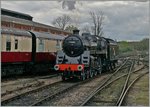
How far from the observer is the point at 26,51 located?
19922mm

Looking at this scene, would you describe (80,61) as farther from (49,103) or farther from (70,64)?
(49,103)

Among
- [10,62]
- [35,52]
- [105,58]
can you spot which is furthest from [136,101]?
[105,58]

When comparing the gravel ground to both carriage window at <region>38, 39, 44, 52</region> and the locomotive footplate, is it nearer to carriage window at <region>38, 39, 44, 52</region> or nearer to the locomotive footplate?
the locomotive footplate

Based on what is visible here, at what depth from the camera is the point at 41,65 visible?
21.9 meters

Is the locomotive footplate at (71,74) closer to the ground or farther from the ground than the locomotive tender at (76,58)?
closer to the ground

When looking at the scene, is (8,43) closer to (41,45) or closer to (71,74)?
(71,74)

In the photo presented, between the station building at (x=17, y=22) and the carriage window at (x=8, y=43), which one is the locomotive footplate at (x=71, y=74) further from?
the station building at (x=17, y=22)

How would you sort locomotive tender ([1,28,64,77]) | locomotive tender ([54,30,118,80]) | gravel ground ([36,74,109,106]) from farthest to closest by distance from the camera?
1. locomotive tender ([1,28,64,77])
2. locomotive tender ([54,30,118,80])
3. gravel ground ([36,74,109,106])

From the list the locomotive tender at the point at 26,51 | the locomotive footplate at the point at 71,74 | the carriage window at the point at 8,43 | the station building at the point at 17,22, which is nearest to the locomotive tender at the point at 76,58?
the locomotive footplate at the point at 71,74

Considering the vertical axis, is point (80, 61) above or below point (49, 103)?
above

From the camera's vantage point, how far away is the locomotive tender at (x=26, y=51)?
1773 cm

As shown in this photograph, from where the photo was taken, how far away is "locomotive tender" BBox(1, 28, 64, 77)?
17.7 m

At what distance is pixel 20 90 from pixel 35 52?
743 centimetres

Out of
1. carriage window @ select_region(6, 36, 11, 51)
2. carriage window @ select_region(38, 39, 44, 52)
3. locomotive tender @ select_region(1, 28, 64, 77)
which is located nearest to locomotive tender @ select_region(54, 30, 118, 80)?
locomotive tender @ select_region(1, 28, 64, 77)
